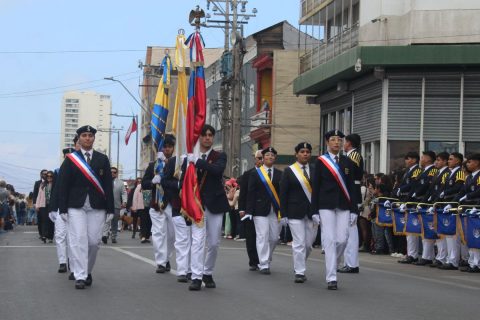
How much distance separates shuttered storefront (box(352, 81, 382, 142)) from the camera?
31.8 meters

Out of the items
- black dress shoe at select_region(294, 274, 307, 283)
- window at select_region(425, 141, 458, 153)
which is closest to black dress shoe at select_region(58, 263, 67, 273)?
black dress shoe at select_region(294, 274, 307, 283)

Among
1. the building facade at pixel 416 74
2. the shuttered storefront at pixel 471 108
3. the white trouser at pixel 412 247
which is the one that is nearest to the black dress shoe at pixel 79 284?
the white trouser at pixel 412 247

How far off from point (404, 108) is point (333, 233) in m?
17.9

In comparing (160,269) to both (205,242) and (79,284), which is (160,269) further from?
(79,284)

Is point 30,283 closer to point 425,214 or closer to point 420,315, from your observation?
point 420,315

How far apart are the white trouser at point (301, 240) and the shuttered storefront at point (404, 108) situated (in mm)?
16423

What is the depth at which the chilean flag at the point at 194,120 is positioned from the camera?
13008 mm

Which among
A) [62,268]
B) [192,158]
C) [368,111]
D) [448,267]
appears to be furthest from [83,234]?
[368,111]

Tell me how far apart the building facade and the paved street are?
1302 cm

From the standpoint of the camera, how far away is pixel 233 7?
4528cm

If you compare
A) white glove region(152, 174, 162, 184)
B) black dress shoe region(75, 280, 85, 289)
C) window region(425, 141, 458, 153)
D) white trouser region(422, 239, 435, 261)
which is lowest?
black dress shoe region(75, 280, 85, 289)

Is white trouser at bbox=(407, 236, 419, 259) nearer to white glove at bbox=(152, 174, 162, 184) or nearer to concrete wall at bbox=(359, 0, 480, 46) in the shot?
white glove at bbox=(152, 174, 162, 184)

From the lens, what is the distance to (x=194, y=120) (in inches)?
529

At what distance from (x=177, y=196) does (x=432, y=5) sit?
1867 cm
